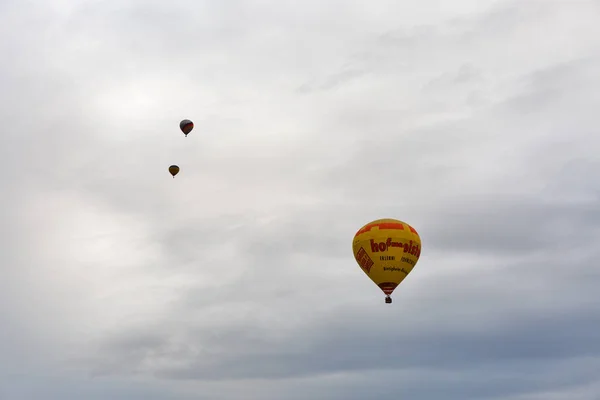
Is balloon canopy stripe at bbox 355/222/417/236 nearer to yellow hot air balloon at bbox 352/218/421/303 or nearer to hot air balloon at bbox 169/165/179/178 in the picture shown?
yellow hot air balloon at bbox 352/218/421/303

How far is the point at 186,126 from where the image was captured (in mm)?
150125

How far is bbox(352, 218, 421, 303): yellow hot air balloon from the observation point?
418 feet

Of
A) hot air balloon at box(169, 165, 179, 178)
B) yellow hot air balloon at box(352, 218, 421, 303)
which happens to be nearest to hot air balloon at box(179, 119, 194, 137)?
hot air balloon at box(169, 165, 179, 178)

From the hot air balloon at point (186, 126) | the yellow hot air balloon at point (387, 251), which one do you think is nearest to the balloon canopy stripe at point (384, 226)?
the yellow hot air balloon at point (387, 251)

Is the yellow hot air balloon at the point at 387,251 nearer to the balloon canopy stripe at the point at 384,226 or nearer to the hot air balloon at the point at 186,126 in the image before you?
the balloon canopy stripe at the point at 384,226

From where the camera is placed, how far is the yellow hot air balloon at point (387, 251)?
127375 mm

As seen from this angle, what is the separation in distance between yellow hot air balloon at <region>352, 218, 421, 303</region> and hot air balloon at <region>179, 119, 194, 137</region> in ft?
110

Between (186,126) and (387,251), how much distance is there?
38857mm

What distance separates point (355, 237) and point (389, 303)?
32.7 ft

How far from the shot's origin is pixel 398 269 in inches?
5039

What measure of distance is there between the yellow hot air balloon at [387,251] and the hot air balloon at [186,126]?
110 ft

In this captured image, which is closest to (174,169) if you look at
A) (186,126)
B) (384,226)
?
(186,126)

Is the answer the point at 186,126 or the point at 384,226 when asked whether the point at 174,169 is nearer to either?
the point at 186,126

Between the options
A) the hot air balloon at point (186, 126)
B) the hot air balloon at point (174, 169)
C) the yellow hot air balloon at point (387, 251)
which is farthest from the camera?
the hot air balloon at point (174, 169)
